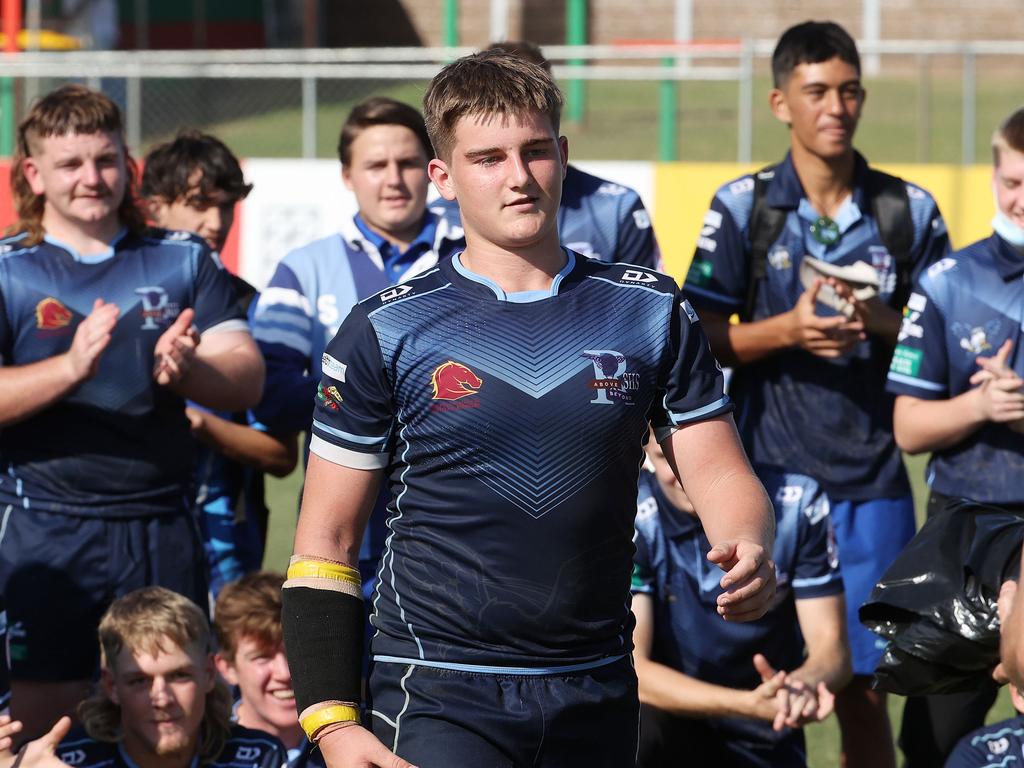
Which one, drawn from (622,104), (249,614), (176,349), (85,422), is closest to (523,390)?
(176,349)

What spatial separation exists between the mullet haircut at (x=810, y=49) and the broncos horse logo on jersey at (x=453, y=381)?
119 inches

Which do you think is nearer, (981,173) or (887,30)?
(981,173)

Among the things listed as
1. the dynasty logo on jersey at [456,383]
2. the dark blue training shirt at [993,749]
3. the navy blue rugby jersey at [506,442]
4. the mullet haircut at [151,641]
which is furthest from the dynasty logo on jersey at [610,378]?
the mullet haircut at [151,641]

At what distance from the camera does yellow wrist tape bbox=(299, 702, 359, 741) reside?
3.21 metres

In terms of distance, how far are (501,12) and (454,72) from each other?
A: 27.9 m

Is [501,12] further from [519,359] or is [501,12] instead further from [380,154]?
[519,359]

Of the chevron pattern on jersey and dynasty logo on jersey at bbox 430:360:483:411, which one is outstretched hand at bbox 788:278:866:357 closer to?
the chevron pattern on jersey

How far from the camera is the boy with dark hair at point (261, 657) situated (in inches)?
207

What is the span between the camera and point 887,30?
99.3 feet

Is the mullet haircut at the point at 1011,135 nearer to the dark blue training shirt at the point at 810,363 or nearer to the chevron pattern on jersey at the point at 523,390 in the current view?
the dark blue training shirt at the point at 810,363

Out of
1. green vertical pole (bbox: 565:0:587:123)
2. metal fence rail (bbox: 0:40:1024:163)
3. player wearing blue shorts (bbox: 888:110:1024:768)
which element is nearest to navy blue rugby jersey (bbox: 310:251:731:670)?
player wearing blue shorts (bbox: 888:110:1024:768)

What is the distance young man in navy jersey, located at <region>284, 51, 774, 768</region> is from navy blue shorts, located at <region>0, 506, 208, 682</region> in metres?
1.82

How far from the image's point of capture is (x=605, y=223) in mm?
5727

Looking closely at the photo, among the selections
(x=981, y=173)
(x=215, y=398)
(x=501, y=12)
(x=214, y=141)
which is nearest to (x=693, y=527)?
(x=215, y=398)
